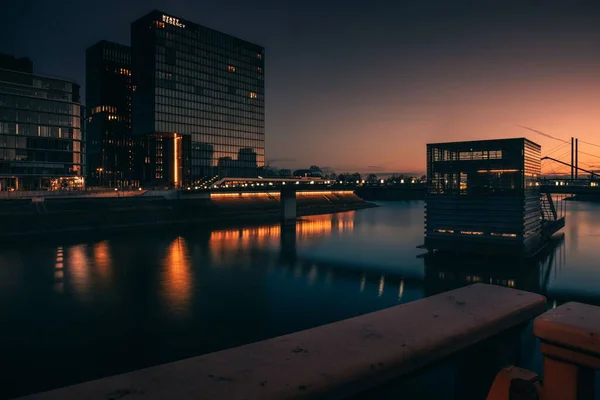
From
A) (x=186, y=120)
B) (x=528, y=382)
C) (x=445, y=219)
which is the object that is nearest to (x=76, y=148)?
(x=186, y=120)

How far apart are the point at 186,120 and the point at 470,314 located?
196m

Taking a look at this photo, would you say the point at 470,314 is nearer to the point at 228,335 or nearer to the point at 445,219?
the point at 228,335

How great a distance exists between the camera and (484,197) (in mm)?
57219

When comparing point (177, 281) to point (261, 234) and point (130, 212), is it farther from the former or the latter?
point (130, 212)

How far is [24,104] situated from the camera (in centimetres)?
13662

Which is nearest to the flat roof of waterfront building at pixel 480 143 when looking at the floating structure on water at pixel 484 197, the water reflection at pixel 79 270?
the floating structure on water at pixel 484 197

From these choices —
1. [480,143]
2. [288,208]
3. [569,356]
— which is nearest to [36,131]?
[288,208]

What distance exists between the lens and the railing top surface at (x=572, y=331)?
174 inches

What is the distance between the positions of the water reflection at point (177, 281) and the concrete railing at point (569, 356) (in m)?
32.6

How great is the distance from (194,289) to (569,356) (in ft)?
138

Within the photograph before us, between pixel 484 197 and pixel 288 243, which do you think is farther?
pixel 288 243

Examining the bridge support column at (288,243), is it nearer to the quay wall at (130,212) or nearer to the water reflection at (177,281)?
the water reflection at (177,281)

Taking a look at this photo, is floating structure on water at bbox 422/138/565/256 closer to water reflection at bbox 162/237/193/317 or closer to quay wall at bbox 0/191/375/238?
water reflection at bbox 162/237/193/317

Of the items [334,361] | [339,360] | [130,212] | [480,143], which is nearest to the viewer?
[339,360]
